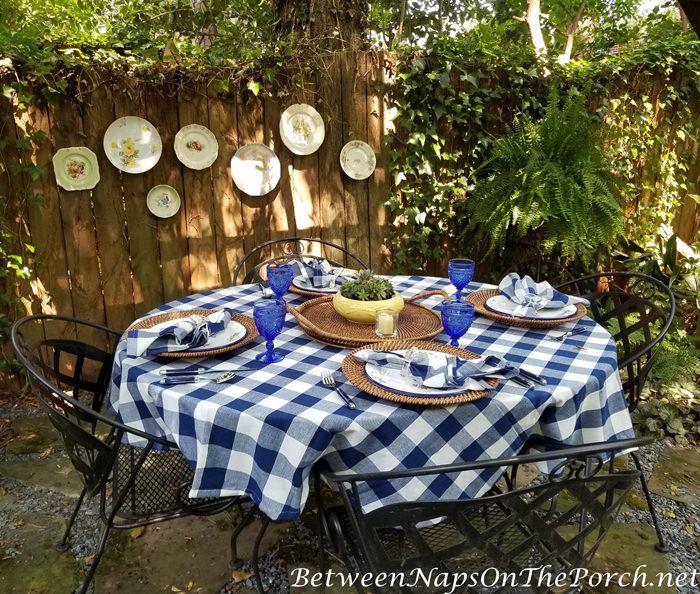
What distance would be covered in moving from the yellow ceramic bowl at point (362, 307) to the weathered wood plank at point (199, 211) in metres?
1.52

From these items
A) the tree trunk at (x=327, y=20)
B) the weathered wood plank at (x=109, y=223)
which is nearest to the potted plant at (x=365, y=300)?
the weathered wood plank at (x=109, y=223)

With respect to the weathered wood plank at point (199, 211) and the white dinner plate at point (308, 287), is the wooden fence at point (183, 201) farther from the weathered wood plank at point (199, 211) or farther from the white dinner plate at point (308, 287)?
the white dinner plate at point (308, 287)

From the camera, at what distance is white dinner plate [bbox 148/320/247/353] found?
1288 mm

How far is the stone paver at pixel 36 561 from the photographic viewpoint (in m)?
1.54

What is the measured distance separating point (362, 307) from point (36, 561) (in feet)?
4.31

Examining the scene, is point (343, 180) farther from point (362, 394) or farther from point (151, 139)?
point (362, 394)

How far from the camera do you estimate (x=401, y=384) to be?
3.67ft

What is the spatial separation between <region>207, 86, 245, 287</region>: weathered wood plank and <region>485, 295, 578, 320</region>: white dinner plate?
163 centimetres

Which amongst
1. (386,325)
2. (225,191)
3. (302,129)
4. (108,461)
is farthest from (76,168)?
(386,325)

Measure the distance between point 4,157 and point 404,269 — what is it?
217 cm

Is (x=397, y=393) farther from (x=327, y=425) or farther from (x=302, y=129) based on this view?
(x=302, y=129)

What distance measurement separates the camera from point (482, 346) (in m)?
1.40

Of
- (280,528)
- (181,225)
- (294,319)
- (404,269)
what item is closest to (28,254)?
(181,225)

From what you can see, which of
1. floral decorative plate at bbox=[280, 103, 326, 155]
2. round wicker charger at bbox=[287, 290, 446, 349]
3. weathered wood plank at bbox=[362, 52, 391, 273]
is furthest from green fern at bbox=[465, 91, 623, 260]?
round wicker charger at bbox=[287, 290, 446, 349]
